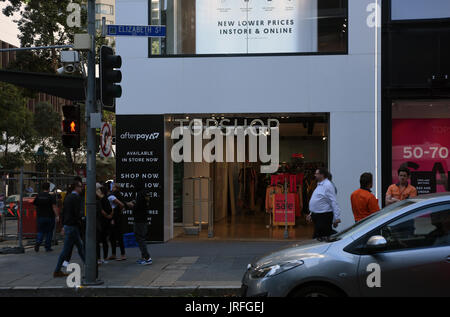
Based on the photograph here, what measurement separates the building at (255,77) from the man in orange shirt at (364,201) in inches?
176

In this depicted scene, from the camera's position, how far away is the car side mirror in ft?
18.3

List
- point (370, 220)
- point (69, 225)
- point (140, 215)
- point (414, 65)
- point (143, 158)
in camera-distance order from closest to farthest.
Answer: point (370, 220) < point (69, 225) < point (140, 215) < point (414, 65) < point (143, 158)

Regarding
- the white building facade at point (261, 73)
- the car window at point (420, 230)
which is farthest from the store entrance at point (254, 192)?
the car window at point (420, 230)

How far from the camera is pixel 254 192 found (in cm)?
2270

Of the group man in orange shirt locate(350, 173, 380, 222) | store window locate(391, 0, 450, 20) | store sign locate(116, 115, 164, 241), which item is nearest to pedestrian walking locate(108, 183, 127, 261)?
store sign locate(116, 115, 164, 241)

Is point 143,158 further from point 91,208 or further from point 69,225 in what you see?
point 91,208

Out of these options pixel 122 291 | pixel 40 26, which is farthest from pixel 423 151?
pixel 40 26

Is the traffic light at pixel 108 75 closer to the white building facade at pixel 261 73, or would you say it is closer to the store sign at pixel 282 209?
the white building facade at pixel 261 73

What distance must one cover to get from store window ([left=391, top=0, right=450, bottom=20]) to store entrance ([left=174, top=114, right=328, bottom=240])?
311cm

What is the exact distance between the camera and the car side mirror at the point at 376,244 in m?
5.59

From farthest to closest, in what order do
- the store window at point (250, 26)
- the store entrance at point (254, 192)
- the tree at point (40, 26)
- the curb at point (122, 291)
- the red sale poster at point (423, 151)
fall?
1. the tree at point (40, 26)
2. the store entrance at point (254, 192)
3. the store window at point (250, 26)
4. the red sale poster at point (423, 151)
5. the curb at point (122, 291)

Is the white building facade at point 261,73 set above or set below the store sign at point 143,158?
above

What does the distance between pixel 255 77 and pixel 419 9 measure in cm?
437
